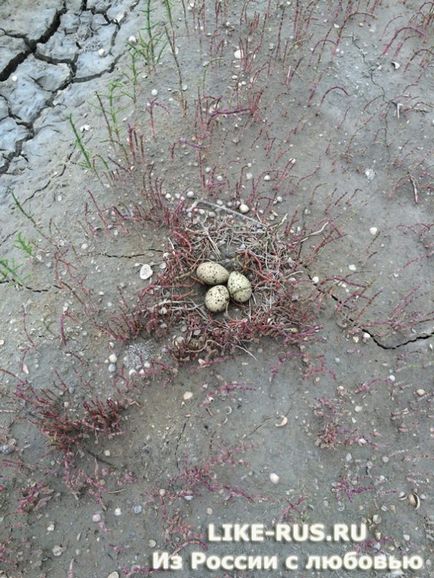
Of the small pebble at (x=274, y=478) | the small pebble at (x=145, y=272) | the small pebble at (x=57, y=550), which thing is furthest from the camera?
the small pebble at (x=145, y=272)

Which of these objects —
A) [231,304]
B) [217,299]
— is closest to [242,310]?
[231,304]

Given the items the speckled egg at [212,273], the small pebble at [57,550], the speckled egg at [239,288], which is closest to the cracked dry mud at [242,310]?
the small pebble at [57,550]

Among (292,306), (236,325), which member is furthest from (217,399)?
(292,306)

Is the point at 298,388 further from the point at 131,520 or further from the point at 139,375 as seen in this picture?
the point at 131,520

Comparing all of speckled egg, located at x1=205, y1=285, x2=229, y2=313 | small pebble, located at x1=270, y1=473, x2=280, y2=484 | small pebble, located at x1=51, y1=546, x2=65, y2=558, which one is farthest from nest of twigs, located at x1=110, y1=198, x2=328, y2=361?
small pebble, located at x1=51, y1=546, x2=65, y2=558

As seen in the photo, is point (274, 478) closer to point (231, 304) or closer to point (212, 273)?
point (231, 304)

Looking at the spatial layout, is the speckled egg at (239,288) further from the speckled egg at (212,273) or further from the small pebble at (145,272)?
the small pebble at (145,272)

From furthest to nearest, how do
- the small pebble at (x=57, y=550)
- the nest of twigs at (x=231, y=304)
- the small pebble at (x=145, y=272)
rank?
1. the small pebble at (x=145, y=272)
2. the nest of twigs at (x=231, y=304)
3. the small pebble at (x=57, y=550)

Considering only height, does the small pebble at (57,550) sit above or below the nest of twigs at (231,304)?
below
